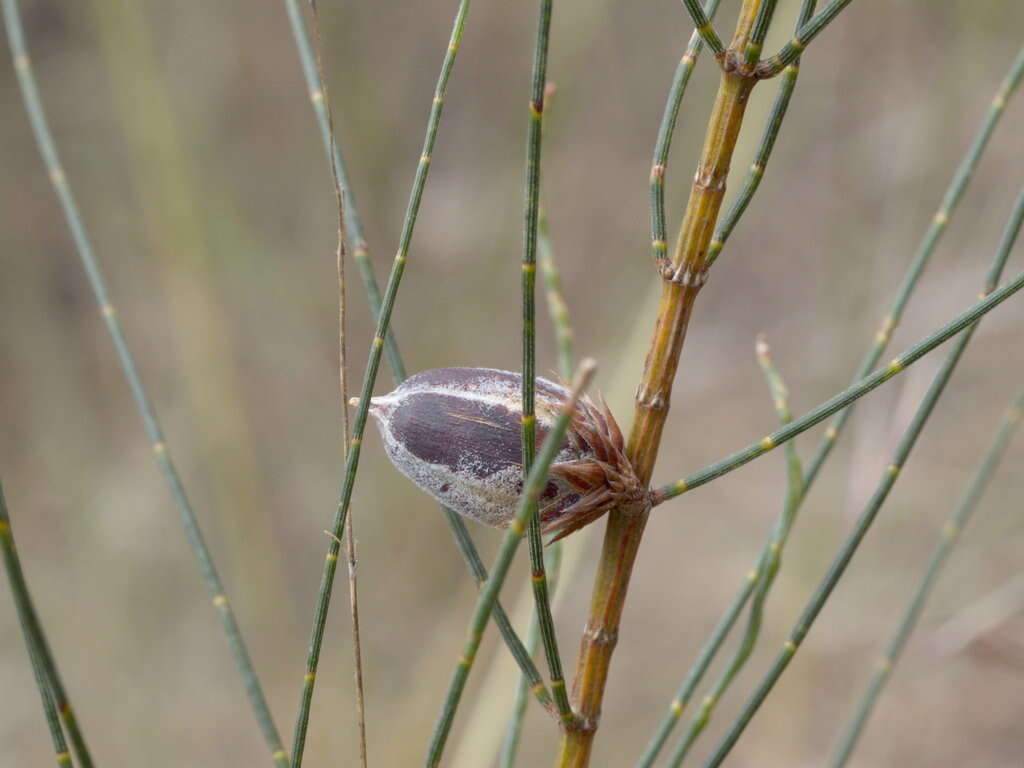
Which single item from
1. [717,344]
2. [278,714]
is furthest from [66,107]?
[717,344]

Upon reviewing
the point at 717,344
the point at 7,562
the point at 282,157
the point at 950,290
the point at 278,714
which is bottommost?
the point at 7,562

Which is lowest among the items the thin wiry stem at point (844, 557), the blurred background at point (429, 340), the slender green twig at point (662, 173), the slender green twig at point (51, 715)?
the slender green twig at point (51, 715)

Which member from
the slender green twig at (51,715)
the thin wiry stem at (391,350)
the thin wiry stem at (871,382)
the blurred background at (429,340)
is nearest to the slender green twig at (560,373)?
the thin wiry stem at (391,350)

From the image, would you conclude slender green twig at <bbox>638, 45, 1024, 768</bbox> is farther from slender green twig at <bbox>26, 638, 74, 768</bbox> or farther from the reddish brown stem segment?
slender green twig at <bbox>26, 638, 74, 768</bbox>

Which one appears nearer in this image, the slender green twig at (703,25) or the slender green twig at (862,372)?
the slender green twig at (703,25)

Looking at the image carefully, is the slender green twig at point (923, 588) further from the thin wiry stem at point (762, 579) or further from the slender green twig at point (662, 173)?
the slender green twig at point (662, 173)

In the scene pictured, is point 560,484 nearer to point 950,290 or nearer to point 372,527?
point 950,290

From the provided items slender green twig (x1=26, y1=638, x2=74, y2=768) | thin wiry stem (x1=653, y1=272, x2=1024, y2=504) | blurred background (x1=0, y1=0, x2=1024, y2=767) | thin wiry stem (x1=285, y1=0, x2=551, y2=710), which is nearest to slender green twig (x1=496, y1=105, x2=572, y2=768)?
thin wiry stem (x1=285, y1=0, x2=551, y2=710)
